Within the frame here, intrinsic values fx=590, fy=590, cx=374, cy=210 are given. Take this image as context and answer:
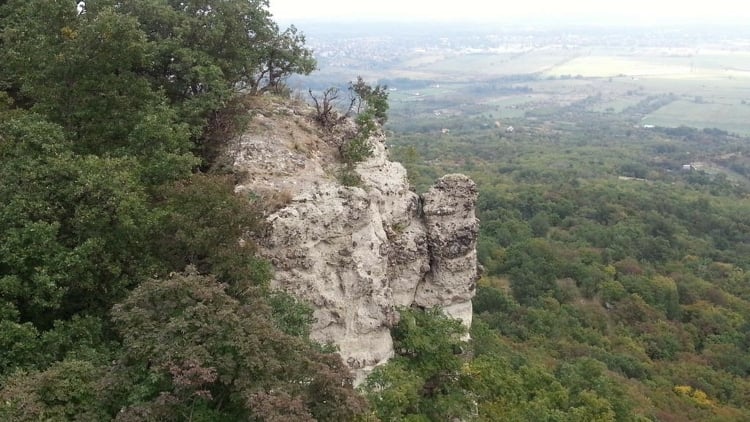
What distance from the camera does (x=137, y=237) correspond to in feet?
41.2

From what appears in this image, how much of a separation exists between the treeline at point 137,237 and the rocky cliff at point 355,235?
1370mm

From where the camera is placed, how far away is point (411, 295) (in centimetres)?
1808

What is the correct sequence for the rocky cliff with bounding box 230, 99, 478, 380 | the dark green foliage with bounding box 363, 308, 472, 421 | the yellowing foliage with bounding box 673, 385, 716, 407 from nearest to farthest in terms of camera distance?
the rocky cliff with bounding box 230, 99, 478, 380 < the dark green foliage with bounding box 363, 308, 472, 421 < the yellowing foliage with bounding box 673, 385, 716, 407

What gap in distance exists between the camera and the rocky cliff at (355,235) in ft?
49.0

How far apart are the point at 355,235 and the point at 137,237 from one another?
5593 mm

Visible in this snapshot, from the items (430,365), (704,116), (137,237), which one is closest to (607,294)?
(430,365)

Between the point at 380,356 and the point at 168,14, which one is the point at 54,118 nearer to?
the point at 168,14

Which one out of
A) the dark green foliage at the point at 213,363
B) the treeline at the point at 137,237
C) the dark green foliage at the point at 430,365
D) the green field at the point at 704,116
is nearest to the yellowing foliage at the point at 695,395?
the dark green foliage at the point at 430,365

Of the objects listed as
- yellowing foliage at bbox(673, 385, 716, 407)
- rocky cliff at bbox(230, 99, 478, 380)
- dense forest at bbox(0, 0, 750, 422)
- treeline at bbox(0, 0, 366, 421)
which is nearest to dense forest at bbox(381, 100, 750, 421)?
yellowing foliage at bbox(673, 385, 716, 407)

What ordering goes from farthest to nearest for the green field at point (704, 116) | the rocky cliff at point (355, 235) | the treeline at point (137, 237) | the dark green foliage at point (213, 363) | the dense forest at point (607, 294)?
the green field at point (704, 116) → the dense forest at point (607, 294) → the rocky cliff at point (355, 235) → the treeline at point (137, 237) → the dark green foliage at point (213, 363)

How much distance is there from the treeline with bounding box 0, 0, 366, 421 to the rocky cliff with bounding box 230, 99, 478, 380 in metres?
1.37

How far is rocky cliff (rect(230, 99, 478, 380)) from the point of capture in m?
14.9

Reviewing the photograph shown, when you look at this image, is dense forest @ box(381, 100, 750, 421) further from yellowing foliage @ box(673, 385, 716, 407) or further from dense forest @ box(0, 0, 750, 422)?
dense forest @ box(0, 0, 750, 422)

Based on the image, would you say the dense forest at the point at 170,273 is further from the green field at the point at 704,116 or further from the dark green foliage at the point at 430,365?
the green field at the point at 704,116
